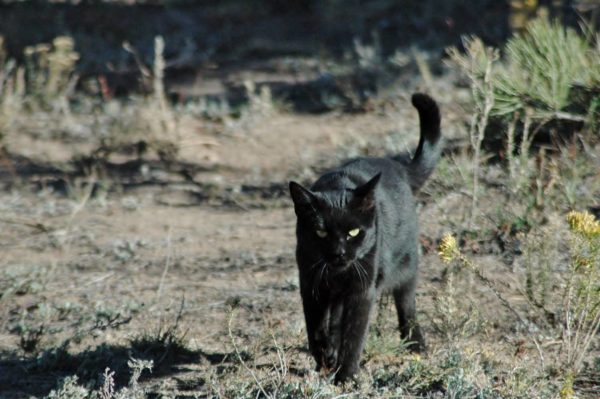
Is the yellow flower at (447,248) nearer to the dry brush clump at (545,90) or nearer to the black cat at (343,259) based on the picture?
the black cat at (343,259)

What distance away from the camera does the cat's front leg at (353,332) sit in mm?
4117

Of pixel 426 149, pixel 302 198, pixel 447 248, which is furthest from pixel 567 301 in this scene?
pixel 426 149

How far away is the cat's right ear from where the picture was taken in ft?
13.3

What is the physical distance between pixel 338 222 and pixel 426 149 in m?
1.06

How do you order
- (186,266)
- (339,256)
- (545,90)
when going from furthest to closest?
(545,90) < (186,266) < (339,256)

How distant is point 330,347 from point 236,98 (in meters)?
5.39

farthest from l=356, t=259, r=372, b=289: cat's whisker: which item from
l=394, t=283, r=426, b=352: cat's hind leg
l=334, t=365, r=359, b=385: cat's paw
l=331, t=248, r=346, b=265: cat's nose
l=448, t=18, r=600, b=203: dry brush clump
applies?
l=448, t=18, r=600, b=203: dry brush clump

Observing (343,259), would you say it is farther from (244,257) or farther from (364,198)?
(244,257)

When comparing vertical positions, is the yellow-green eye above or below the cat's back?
below

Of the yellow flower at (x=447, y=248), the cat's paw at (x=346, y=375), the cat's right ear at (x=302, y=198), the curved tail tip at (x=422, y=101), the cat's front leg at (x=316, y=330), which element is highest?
the curved tail tip at (x=422, y=101)

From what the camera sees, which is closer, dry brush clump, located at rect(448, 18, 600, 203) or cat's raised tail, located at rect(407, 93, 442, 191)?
cat's raised tail, located at rect(407, 93, 442, 191)

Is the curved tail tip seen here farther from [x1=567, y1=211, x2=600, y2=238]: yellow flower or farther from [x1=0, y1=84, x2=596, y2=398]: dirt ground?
[x1=567, y1=211, x2=600, y2=238]: yellow flower

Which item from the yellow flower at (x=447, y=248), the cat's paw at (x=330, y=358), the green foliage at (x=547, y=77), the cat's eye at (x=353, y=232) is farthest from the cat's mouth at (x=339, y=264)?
the green foliage at (x=547, y=77)

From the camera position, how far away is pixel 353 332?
416cm
